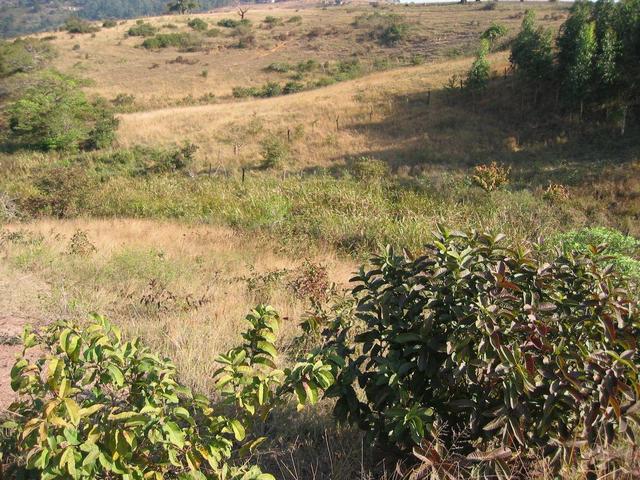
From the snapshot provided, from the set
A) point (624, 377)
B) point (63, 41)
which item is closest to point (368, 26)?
point (63, 41)

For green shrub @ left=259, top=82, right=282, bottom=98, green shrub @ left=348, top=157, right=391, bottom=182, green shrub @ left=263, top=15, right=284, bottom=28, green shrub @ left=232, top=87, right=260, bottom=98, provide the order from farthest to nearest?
1. green shrub @ left=263, top=15, right=284, bottom=28
2. green shrub @ left=232, top=87, right=260, bottom=98
3. green shrub @ left=259, top=82, right=282, bottom=98
4. green shrub @ left=348, top=157, right=391, bottom=182

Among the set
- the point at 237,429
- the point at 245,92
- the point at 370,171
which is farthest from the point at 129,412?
the point at 245,92

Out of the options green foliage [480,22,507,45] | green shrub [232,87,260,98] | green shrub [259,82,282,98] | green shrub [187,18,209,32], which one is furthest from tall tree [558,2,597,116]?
green shrub [187,18,209,32]

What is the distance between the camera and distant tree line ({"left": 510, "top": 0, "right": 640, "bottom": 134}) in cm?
2016

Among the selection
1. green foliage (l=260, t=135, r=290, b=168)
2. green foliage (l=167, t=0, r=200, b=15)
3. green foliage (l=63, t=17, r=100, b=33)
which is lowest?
green foliage (l=260, t=135, r=290, b=168)

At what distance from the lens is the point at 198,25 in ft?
202

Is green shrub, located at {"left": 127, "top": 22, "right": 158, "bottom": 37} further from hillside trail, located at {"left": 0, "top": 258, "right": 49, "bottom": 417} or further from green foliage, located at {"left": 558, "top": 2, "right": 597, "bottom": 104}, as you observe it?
hillside trail, located at {"left": 0, "top": 258, "right": 49, "bottom": 417}

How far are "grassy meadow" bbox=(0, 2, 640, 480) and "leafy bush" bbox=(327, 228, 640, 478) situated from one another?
30 centimetres

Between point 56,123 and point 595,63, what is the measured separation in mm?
23262

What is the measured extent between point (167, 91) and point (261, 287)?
37471mm

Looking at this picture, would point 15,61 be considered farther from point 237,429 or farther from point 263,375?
point 237,429

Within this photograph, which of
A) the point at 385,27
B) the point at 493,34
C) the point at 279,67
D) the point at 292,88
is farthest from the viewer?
the point at 385,27

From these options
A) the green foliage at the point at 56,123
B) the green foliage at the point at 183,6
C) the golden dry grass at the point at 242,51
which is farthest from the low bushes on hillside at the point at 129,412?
the green foliage at the point at 183,6

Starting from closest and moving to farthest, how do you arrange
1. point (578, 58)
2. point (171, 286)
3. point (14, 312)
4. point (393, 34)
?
point (14, 312) < point (171, 286) < point (578, 58) < point (393, 34)
